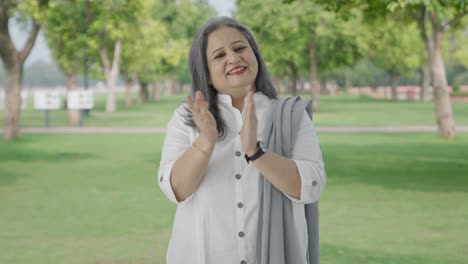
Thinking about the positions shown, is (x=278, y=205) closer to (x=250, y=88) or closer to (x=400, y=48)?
(x=250, y=88)

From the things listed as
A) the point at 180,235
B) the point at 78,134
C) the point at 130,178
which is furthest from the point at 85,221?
the point at 78,134

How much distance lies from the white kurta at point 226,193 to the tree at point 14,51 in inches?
801

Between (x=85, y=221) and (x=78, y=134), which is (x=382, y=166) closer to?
(x=85, y=221)

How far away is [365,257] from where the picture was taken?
25.4ft

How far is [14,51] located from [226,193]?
2147 centimetres

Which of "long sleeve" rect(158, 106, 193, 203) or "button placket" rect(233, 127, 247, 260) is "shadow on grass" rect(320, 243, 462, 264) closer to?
"button placket" rect(233, 127, 247, 260)

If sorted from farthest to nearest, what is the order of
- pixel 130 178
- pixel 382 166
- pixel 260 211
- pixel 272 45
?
pixel 272 45 < pixel 382 166 < pixel 130 178 < pixel 260 211

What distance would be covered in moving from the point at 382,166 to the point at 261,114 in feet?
42.7

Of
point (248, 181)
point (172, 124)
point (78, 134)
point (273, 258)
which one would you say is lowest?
point (78, 134)

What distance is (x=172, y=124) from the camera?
311 cm

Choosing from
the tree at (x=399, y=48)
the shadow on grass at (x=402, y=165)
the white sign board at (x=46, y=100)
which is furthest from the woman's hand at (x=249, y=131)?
the tree at (x=399, y=48)

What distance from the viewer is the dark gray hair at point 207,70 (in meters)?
3.09

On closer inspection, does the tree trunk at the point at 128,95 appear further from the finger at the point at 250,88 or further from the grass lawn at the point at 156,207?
the finger at the point at 250,88

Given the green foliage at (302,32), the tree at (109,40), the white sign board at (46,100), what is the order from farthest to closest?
the green foliage at (302,32), the tree at (109,40), the white sign board at (46,100)
